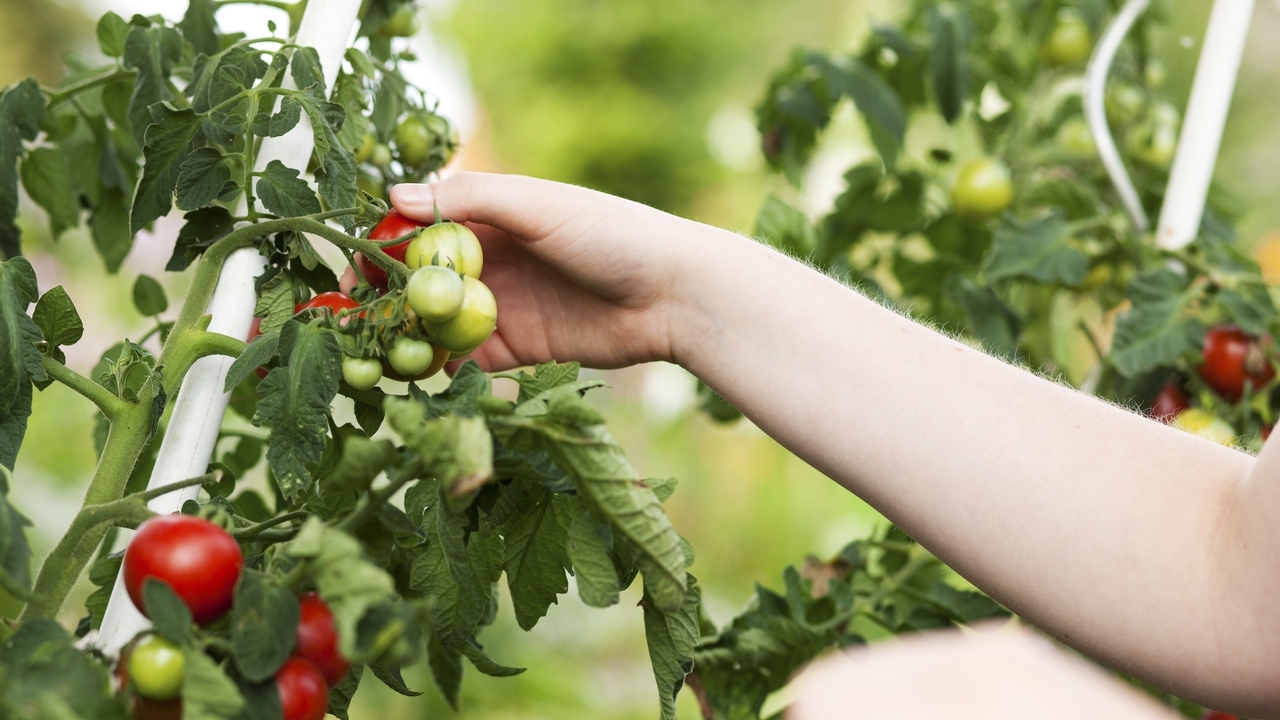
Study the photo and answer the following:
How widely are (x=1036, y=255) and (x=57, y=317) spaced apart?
3.30 feet

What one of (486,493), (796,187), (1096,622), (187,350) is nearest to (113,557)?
(187,350)

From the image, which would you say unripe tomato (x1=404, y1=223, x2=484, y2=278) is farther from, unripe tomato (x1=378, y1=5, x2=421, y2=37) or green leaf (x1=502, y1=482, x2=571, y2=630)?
unripe tomato (x1=378, y1=5, x2=421, y2=37)

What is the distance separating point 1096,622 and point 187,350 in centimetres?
66

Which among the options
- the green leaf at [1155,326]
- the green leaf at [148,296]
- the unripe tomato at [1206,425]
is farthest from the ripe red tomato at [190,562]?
the unripe tomato at [1206,425]

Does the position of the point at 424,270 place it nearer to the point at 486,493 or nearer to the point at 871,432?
the point at 486,493

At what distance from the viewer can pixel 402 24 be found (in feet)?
2.97

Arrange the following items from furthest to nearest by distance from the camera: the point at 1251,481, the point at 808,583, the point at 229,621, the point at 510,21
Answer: the point at 510,21 → the point at 808,583 → the point at 1251,481 → the point at 229,621

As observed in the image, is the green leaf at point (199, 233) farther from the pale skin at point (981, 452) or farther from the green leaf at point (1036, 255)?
the green leaf at point (1036, 255)

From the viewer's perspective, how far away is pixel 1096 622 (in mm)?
749

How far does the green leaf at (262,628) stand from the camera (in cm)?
45

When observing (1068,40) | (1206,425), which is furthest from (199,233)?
(1068,40)

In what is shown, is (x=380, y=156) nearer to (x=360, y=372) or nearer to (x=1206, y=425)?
(x=360, y=372)

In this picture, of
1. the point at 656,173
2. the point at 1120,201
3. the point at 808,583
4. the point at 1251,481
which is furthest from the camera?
the point at 656,173

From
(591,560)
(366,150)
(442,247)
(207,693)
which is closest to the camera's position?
(207,693)
